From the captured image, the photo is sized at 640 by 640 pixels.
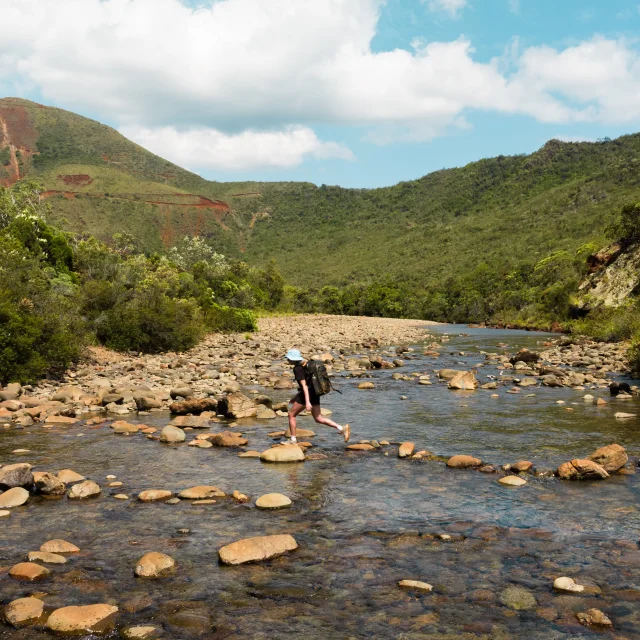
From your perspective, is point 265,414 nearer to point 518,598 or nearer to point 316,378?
point 316,378

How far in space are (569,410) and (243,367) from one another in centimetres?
1239

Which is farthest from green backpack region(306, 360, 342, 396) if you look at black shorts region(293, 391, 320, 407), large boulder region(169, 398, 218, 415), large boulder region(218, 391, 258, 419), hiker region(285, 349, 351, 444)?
large boulder region(169, 398, 218, 415)

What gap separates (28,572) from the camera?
537 centimetres

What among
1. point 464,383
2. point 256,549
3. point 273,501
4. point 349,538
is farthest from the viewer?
point 464,383

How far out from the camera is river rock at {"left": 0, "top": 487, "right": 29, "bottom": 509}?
730 centimetres

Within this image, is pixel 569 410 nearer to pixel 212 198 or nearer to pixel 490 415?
pixel 490 415

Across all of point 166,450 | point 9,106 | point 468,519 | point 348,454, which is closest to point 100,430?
point 166,450

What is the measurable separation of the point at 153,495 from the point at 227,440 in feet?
10.2

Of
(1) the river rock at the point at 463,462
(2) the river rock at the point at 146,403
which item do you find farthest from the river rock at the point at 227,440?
(1) the river rock at the point at 463,462

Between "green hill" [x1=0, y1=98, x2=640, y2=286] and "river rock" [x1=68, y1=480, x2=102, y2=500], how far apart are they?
7342 cm

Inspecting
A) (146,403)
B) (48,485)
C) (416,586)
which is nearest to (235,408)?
(146,403)

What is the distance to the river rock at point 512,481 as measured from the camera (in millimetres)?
8434

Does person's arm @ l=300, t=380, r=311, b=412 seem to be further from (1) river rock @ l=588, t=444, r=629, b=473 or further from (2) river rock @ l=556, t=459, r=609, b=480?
(1) river rock @ l=588, t=444, r=629, b=473

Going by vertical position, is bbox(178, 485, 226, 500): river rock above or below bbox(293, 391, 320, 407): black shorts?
below
